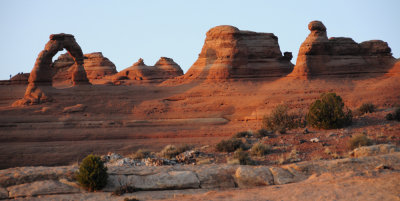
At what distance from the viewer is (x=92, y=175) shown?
10.7m

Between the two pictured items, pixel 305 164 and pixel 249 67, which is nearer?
pixel 305 164

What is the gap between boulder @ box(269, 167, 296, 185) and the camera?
1084 cm

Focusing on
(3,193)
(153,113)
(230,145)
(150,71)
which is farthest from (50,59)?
(3,193)

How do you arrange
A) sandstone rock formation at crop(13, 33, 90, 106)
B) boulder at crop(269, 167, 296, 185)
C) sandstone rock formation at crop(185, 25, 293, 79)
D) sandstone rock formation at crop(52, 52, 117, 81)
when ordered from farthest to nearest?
sandstone rock formation at crop(52, 52, 117, 81), sandstone rock formation at crop(185, 25, 293, 79), sandstone rock formation at crop(13, 33, 90, 106), boulder at crop(269, 167, 296, 185)

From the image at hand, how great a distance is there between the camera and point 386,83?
31.7m

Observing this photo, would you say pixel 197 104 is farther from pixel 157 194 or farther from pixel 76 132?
pixel 157 194

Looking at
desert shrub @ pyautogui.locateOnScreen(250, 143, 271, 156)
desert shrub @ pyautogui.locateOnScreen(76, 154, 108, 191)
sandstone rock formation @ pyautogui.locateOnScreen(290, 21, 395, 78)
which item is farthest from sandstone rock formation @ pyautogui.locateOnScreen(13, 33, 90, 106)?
desert shrub @ pyautogui.locateOnScreen(76, 154, 108, 191)

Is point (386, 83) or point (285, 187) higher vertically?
point (386, 83)

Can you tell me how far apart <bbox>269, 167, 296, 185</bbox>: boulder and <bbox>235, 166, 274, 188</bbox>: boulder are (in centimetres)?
12

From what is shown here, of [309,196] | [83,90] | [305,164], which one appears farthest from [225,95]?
[309,196]

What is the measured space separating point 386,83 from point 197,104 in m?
14.9

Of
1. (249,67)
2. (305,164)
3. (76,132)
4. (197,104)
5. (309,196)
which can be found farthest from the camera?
(249,67)

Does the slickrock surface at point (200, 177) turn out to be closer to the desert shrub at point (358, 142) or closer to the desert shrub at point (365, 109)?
the desert shrub at point (358, 142)

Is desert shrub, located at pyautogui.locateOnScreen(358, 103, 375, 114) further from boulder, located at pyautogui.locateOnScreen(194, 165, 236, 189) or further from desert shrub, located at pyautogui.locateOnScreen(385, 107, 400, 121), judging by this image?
boulder, located at pyautogui.locateOnScreen(194, 165, 236, 189)
